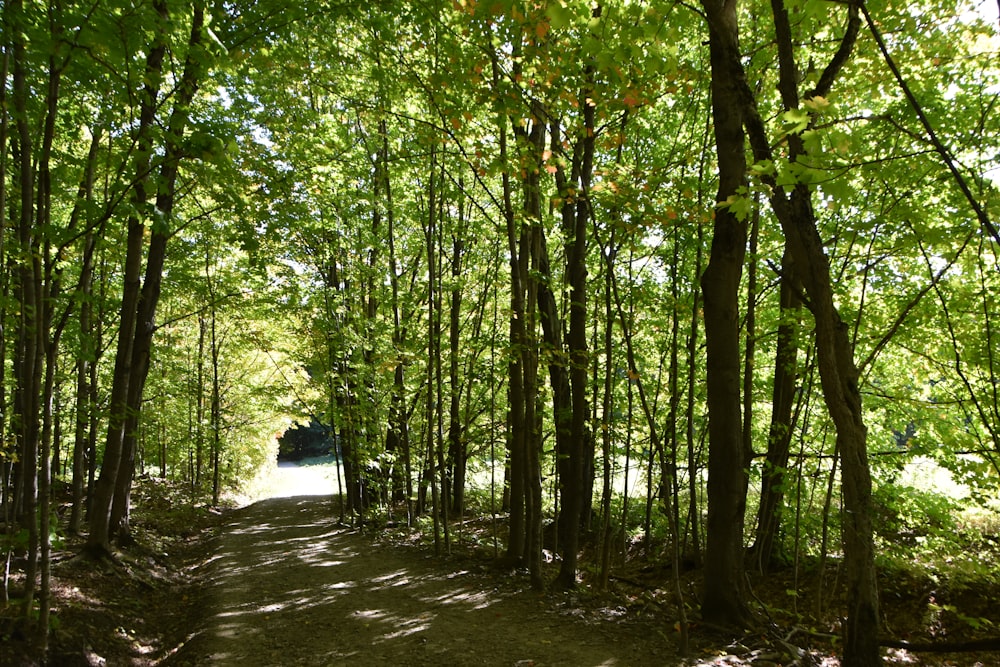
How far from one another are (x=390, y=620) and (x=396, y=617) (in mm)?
98

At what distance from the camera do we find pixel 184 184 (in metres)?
7.96

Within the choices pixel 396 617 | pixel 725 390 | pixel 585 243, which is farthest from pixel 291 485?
pixel 725 390

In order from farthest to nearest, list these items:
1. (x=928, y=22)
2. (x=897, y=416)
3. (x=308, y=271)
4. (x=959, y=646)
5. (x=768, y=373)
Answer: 1. (x=308, y=271)
2. (x=768, y=373)
3. (x=897, y=416)
4. (x=928, y=22)
5. (x=959, y=646)

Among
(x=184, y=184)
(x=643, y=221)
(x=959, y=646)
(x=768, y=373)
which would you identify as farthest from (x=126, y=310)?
(x=768, y=373)

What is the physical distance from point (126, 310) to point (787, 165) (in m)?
8.14

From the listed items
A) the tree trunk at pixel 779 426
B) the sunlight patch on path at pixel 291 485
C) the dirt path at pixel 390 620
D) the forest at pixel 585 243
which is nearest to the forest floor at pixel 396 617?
the dirt path at pixel 390 620

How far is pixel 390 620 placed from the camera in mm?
5836

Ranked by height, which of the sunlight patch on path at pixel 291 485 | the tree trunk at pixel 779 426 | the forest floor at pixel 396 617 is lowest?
the sunlight patch on path at pixel 291 485

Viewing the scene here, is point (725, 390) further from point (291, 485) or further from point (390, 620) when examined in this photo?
point (291, 485)

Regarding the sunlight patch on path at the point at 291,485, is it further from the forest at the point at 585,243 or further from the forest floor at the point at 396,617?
the forest floor at the point at 396,617

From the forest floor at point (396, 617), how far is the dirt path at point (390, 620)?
0.02 metres

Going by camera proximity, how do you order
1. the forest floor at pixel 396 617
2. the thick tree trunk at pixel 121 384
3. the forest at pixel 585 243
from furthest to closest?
the thick tree trunk at pixel 121 384 → the forest floor at pixel 396 617 → the forest at pixel 585 243

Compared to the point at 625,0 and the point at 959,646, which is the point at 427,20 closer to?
the point at 625,0

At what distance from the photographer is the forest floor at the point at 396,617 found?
4.67m
